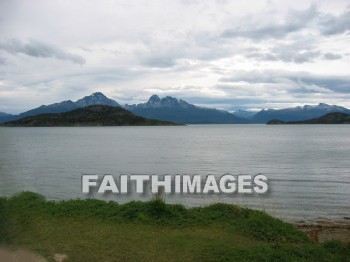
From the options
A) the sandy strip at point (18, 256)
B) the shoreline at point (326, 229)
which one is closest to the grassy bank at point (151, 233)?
the sandy strip at point (18, 256)

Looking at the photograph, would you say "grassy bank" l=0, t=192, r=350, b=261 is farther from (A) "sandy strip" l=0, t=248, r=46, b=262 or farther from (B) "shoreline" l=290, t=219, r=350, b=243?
(B) "shoreline" l=290, t=219, r=350, b=243

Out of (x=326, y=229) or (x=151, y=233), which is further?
(x=326, y=229)

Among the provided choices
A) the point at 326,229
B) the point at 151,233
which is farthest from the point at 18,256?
the point at 326,229

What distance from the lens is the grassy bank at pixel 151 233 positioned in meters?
13.4

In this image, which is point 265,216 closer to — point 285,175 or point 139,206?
point 139,206

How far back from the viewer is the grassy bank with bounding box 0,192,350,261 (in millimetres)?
13352

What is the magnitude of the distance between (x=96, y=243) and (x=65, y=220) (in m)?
3.81

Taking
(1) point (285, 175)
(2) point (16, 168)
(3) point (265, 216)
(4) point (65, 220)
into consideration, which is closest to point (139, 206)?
(4) point (65, 220)

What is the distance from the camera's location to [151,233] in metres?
15.8

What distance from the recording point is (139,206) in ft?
60.2

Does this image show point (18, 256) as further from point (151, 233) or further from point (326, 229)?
point (326, 229)

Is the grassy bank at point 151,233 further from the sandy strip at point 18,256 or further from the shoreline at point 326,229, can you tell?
the shoreline at point 326,229

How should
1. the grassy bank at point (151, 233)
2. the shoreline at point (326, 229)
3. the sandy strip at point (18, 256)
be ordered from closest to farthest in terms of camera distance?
1. the sandy strip at point (18, 256)
2. the grassy bank at point (151, 233)
3. the shoreline at point (326, 229)

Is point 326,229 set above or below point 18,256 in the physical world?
below
